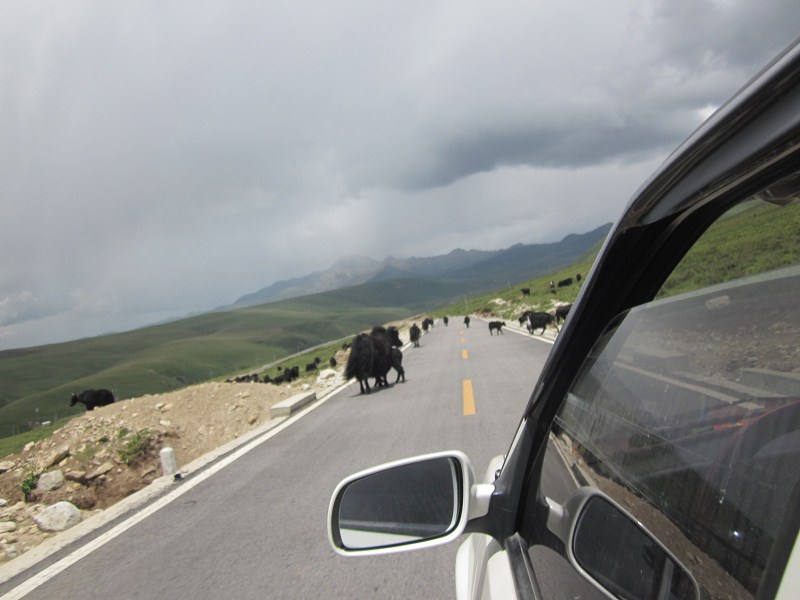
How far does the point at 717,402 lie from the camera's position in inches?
38.3

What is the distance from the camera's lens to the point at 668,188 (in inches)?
39.3

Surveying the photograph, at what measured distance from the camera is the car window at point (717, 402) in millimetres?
793

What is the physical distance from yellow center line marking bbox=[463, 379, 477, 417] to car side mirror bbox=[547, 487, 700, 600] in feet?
22.4

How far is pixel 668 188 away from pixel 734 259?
22cm

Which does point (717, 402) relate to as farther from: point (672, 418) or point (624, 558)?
point (624, 558)

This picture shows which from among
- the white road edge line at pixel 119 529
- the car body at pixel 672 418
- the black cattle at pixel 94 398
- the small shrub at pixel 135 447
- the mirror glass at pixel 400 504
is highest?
the car body at pixel 672 418

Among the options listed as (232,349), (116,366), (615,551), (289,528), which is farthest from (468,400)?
(232,349)

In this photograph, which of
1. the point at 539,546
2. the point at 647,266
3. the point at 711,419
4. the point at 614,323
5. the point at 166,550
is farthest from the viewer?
the point at 166,550

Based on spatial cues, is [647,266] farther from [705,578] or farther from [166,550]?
[166,550]

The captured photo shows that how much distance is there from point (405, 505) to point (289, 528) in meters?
3.14

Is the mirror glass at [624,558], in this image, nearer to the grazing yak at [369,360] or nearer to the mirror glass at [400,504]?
the mirror glass at [400,504]

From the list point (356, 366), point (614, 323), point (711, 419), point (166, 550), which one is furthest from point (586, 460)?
point (356, 366)

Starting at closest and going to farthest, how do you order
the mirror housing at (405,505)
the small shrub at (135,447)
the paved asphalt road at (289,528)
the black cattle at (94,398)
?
the mirror housing at (405,505)
the paved asphalt road at (289,528)
the small shrub at (135,447)
the black cattle at (94,398)

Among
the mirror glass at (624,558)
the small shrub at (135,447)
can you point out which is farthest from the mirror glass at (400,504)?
the small shrub at (135,447)
